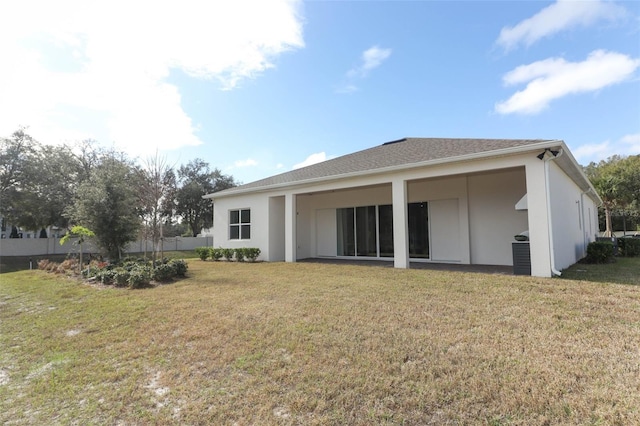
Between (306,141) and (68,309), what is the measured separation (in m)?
13.3

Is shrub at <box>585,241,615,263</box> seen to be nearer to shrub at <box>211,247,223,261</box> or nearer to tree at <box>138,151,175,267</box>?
shrub at <box>211,247,223,261</box>

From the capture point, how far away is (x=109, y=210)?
476 inches

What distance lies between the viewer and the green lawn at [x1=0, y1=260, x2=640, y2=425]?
2.54 m

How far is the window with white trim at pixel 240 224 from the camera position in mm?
14891

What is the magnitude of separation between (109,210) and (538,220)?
571 inches

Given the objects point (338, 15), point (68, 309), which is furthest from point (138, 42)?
point (68, 309)

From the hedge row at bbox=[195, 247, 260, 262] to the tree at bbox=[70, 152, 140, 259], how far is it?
343 centimetres

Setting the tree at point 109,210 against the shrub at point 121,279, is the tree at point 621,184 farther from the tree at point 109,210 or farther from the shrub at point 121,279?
the tree at point 109,210

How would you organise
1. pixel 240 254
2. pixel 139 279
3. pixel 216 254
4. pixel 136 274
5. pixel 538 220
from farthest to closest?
pixel 216 254 < pixel 240 254 < pixel 136 274 < pixel 139 279 < pixel 538 220

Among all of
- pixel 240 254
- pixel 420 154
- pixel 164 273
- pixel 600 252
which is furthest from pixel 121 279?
pixel 600 252

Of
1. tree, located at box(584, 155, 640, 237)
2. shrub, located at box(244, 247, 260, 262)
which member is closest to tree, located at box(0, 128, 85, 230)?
shrub, located at box(244, 247, 260, 262)

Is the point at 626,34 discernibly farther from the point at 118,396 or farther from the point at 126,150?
the point at 126,150

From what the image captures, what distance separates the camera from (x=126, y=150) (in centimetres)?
2861

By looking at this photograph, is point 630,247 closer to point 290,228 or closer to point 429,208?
point 429,208
